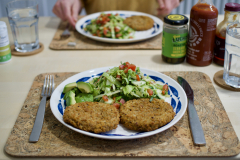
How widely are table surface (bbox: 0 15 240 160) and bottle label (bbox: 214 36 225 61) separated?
0.27 feet

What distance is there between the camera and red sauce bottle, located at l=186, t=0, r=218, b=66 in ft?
5.49

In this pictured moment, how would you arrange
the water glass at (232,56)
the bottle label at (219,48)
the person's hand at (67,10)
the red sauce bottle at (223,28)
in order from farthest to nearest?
the person's hand at (67,10) < the bottle label at (219,48) < the red sauce bottle at (223,28) < the water glass at (232,56)

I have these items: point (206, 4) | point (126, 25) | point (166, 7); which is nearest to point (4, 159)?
point (206, 4)

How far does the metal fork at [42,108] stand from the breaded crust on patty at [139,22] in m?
1.06

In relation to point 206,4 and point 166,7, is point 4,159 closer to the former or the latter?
point 206,4

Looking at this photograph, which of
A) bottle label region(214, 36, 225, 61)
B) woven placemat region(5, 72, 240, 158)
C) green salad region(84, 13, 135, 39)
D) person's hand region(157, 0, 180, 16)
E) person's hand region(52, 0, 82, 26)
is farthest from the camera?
person's hand region(157, 0, 180, 16)

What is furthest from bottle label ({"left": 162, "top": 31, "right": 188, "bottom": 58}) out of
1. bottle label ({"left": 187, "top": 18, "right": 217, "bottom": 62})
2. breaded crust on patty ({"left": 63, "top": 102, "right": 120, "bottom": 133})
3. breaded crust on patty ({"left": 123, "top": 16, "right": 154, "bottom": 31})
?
breaded crust on patty ({"left": 63, "top": 102, "right": 120, "bottom": 133})

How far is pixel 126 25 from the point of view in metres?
2.44

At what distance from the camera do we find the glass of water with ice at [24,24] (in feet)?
6.83

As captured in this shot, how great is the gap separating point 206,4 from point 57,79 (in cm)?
115

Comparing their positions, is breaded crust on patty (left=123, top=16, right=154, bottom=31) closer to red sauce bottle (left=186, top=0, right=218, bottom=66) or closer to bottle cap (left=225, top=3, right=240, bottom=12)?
red sauce bottle (left=186, top=0, right=218, bottom=66)

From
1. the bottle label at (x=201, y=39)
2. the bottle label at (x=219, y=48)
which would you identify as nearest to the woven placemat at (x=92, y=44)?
the bottle label at (x=201, y=39)

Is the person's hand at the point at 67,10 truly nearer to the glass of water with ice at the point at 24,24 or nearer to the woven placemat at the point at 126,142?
the glass of water with ice at the point at 24,24

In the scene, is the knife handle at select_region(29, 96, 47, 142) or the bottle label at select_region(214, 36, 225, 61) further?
A: the bottle label at select_region(214, 36, 225, 61)
